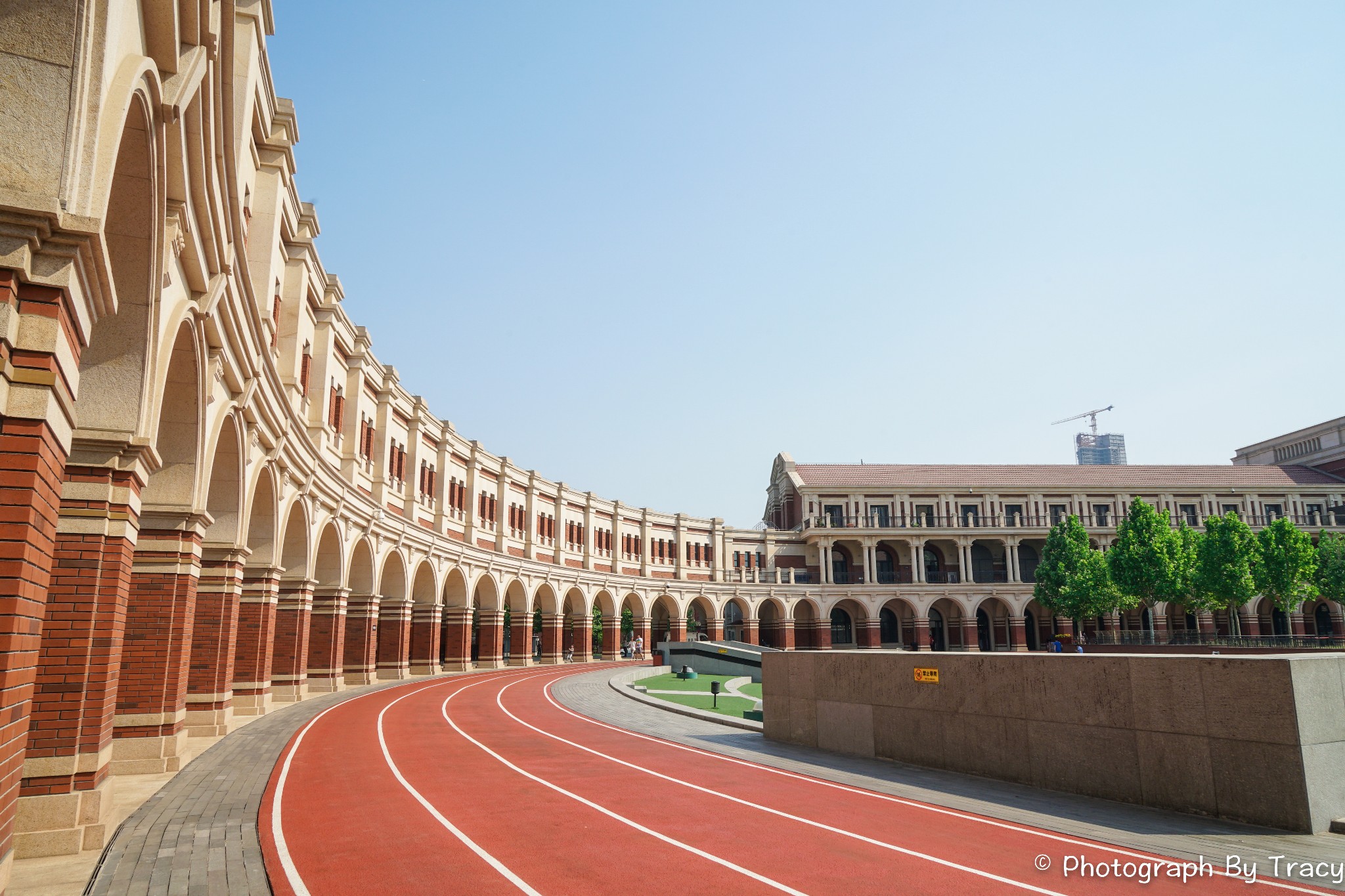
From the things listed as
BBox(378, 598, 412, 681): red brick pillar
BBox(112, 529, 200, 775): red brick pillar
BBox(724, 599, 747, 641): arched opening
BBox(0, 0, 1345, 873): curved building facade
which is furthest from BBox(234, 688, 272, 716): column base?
BBox(724, 599, 747, 641): arched opening

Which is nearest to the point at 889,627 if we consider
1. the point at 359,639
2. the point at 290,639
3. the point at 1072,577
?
the point at 1072,577

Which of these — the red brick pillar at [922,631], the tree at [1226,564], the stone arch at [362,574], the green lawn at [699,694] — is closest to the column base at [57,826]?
the green lawn at [699,694]

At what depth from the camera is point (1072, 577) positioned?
2222 inches

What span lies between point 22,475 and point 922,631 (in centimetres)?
6465

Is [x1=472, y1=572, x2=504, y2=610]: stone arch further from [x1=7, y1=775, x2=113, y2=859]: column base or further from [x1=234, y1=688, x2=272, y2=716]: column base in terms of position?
[x1=7, y1=775, x2=113, y2=859]: column base

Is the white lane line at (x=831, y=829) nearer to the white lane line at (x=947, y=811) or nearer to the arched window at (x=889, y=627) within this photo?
the white lane line at (x=947, y=811)

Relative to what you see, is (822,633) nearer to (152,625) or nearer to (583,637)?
(583,637)

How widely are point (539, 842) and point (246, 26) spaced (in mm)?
15561

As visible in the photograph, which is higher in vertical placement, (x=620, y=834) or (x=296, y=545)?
(x=296, y=545)

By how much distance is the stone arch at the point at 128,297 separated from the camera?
779cm

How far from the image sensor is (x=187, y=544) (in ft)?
46.1

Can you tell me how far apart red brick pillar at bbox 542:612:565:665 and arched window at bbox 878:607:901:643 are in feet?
97.0

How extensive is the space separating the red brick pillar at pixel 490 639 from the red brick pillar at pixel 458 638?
3116 mm

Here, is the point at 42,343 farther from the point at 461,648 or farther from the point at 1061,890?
the point at 461,648
